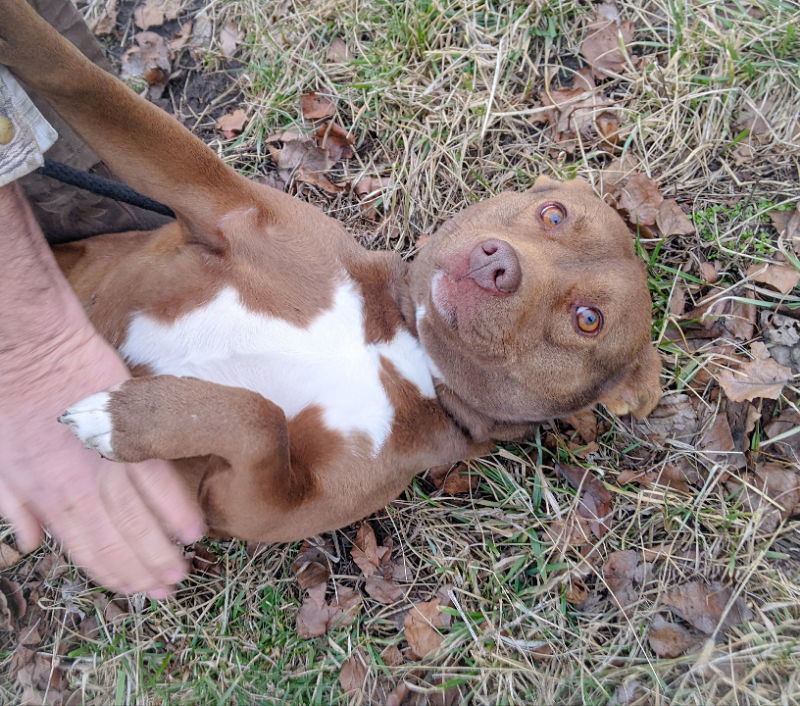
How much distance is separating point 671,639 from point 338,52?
4482mm

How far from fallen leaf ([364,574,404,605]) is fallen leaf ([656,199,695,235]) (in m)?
2.84

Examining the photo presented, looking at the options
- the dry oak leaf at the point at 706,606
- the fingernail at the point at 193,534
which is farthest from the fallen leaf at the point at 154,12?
the dry oak leaf at the point at 706,606

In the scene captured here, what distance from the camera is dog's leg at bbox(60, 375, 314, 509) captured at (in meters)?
2.65

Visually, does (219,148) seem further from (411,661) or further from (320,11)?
(411,661)

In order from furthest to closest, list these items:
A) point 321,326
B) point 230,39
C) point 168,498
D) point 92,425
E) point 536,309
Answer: point 230,39, point 321,326, point 536,309, point 168,498, point 92,425

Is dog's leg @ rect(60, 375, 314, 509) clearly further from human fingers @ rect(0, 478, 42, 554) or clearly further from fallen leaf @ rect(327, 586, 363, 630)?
fallen leaf @ rect(327, 586, 363, 630)

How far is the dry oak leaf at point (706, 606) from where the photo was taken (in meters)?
3.69

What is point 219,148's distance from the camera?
15.8 ft

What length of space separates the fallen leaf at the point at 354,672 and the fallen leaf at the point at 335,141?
330 cm

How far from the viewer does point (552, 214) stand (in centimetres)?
341

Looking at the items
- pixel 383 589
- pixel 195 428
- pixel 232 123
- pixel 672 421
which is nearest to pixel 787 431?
pixel 672 421

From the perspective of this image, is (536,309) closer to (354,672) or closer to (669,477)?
(669,477)

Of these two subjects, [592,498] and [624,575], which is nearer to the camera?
[624,575]

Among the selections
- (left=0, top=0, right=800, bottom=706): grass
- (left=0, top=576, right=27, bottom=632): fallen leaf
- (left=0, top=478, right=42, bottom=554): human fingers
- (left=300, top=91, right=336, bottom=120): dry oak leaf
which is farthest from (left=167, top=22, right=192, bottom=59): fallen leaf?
(left=0, top=576, right=27, bottom=632): fallen leaf
